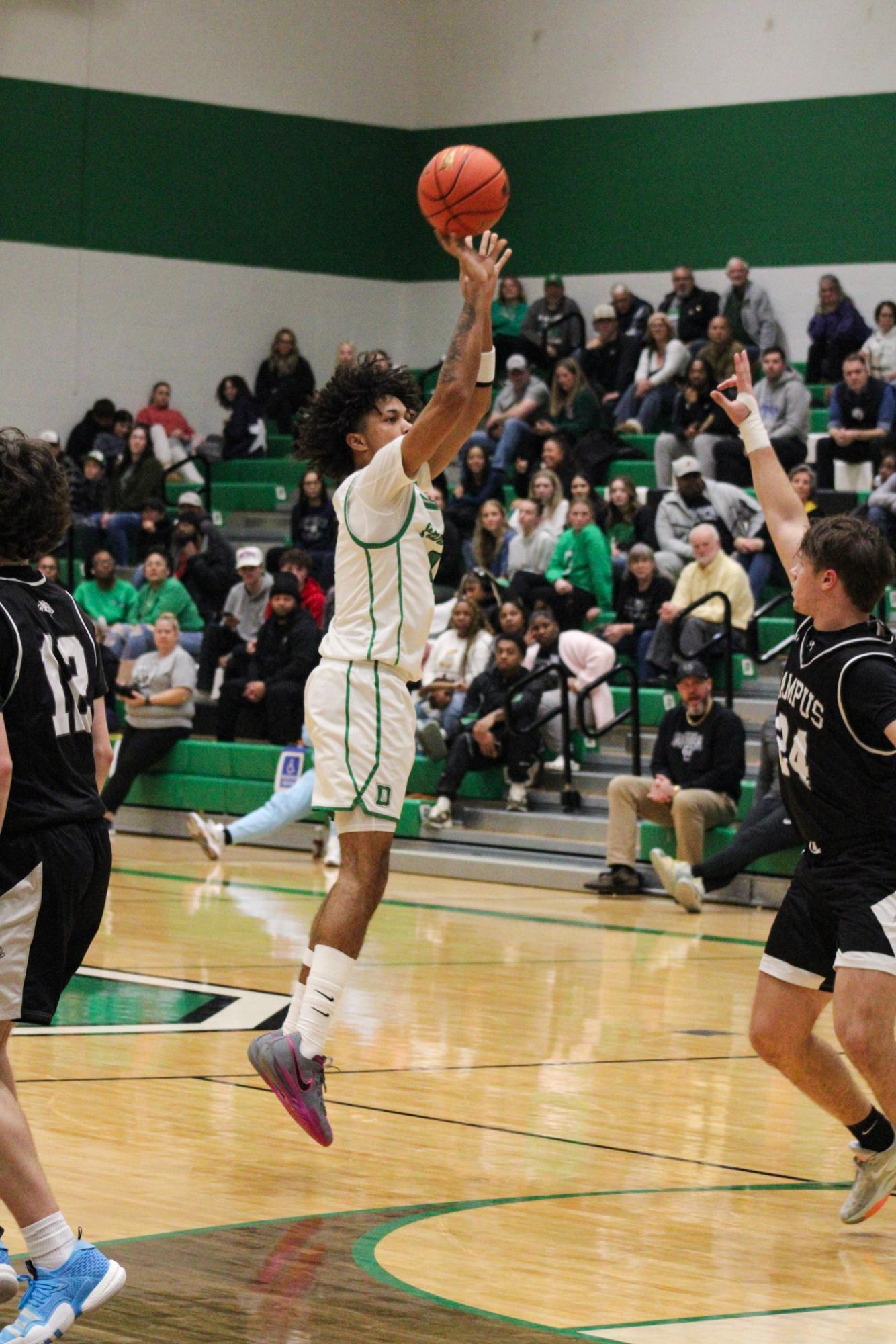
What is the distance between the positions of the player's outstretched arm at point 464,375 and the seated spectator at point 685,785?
6613 mm

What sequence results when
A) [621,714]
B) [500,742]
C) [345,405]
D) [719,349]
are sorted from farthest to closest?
[719,349], [621,714], [500,742], [345,405]

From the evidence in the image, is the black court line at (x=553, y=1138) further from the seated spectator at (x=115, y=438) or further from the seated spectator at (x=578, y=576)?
the seated spectator at (x=115, y=438)

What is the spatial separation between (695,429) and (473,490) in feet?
6.09

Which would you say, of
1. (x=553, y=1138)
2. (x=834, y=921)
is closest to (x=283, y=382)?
(x=553, y=1138)

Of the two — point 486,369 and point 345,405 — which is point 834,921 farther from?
point 345,405

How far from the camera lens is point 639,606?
1412cm

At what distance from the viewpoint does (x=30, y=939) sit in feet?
12.0

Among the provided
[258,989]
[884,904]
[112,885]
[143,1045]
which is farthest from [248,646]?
[884,904]

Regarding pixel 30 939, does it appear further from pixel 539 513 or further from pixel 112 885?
pixel 539 513

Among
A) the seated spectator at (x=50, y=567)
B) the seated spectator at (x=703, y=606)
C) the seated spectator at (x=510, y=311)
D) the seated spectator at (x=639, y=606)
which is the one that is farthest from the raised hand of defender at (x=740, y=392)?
the seated spectator at (x=510, y=311)

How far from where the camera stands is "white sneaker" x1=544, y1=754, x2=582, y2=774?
1344cm

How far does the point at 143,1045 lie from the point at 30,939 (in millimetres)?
2939

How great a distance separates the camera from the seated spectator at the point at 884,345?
1656 cm

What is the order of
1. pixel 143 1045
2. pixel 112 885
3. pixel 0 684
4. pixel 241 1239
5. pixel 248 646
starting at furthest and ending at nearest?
pixel 248 646 → pixel 112 885 → pixel 143 1045 → pixel 241 1239 → pixel 0 684
